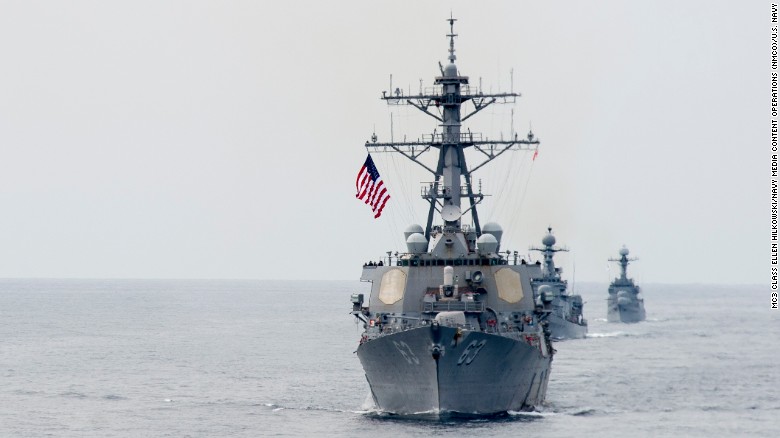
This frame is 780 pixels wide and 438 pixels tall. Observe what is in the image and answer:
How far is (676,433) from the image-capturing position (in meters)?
42.2

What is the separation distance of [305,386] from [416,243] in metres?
13.6

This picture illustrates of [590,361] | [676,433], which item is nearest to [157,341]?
[590,361]

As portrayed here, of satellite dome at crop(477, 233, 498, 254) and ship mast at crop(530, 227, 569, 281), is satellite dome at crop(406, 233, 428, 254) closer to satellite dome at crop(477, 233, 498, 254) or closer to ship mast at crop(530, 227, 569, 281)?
satellite dome at crop(477, 233, 498, 254)

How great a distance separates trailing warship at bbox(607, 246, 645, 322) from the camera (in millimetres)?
130863

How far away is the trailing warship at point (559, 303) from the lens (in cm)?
9850

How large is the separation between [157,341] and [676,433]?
186 ft

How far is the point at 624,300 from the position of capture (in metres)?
131

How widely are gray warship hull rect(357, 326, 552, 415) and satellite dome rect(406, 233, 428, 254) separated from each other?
4.51 metres

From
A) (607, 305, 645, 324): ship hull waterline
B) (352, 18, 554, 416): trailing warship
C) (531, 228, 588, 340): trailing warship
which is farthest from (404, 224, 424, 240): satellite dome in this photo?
(607, 305, 645, 324): ship hull waterline

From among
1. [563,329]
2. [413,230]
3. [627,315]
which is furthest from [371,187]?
[627,315]

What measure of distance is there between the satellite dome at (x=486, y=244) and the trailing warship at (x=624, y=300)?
85.8m

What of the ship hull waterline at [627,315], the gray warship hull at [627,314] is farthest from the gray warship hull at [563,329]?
the gray warship hull at [627,314]

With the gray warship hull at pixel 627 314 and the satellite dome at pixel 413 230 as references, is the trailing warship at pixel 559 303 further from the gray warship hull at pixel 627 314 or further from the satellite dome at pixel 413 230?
the satellite dome at pixel 413 230

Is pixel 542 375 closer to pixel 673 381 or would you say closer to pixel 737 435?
pixel 737 435
